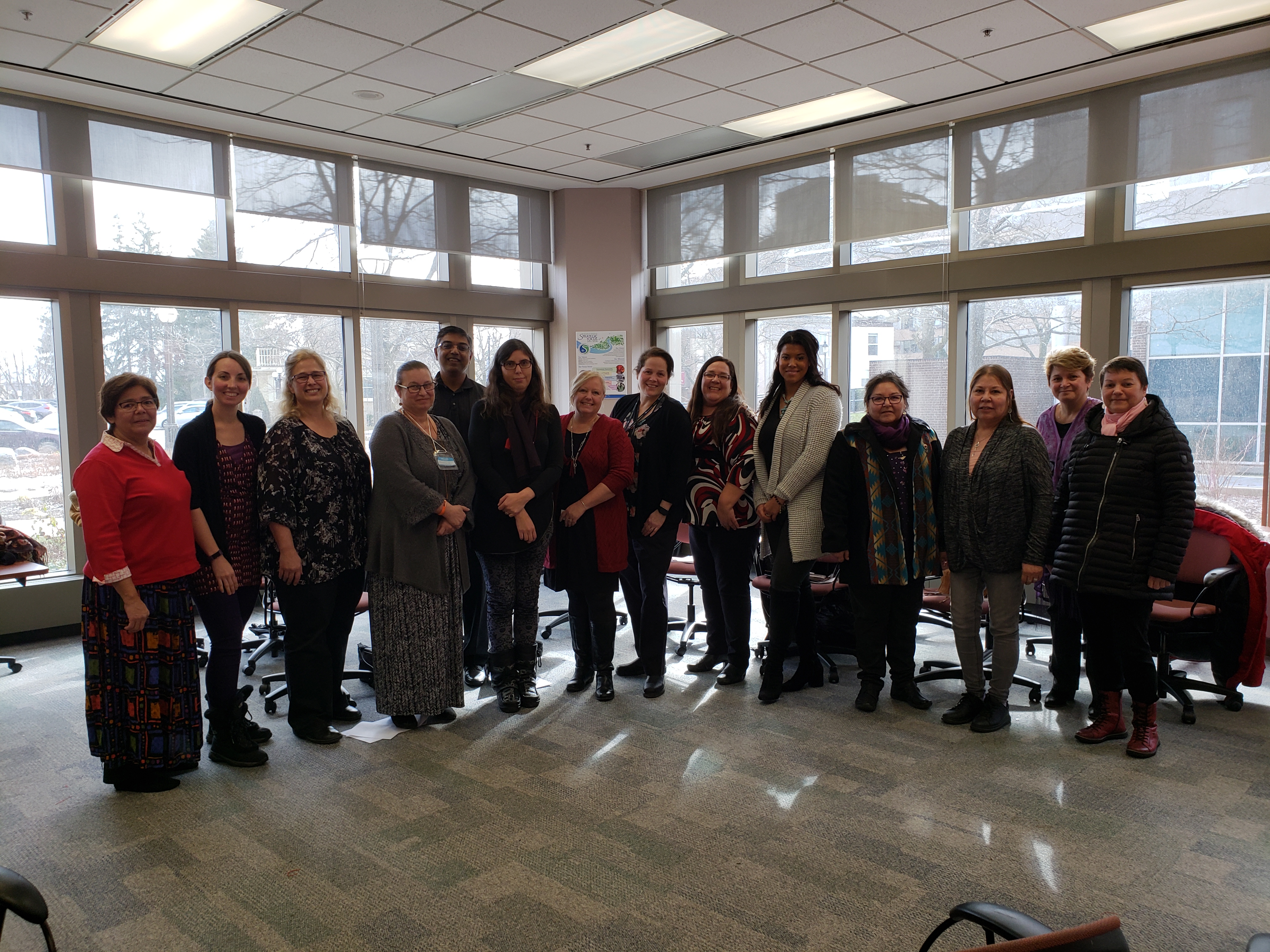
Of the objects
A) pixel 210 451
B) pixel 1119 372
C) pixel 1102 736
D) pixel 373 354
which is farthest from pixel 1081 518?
pixel 373 354

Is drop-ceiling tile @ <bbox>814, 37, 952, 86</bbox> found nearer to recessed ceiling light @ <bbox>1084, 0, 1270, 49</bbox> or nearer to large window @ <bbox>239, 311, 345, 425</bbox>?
recessed ceiling light @ <bbox>1084, 0, 1270, 49</bbox>

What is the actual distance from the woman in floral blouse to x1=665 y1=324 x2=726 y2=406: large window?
10.8 ft

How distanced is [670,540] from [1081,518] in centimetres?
172

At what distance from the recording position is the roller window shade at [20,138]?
4.97 m

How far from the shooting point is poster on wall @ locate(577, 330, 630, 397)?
744 cm

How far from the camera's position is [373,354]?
677 centimetres

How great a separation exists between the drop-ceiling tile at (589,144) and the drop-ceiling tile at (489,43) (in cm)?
128

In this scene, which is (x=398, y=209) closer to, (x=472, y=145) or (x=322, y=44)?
(x=472, y=145)

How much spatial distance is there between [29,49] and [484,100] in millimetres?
2272

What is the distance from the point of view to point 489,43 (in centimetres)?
439

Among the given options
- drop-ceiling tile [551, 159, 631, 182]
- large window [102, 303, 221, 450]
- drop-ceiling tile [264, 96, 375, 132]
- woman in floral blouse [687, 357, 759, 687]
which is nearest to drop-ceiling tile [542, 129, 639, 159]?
drop-ceiling tile [551, 159, 631, 182]

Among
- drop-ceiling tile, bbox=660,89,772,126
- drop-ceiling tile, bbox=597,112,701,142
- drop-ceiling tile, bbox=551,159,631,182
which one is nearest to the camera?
drop-ceiling tile, bbox=660,89,772,126

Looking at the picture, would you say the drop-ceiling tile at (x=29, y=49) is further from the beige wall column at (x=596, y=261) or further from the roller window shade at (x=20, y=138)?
the beige wall column at (x=596, y=261)

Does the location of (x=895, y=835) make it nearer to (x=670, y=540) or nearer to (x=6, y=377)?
(x=670, y=540)
